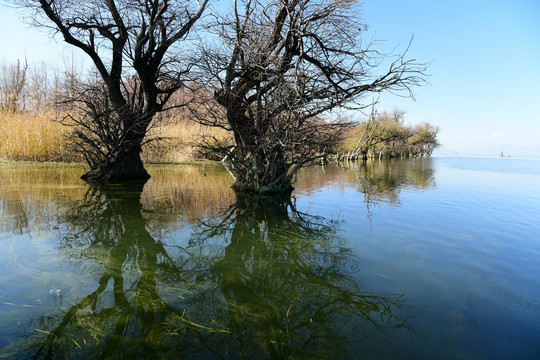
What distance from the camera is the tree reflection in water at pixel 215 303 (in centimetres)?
199

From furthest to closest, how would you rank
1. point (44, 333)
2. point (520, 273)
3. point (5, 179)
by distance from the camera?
point (5, 179) → point (520, 273) → point (44, 333)

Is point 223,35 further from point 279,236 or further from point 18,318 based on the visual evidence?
point 18,318

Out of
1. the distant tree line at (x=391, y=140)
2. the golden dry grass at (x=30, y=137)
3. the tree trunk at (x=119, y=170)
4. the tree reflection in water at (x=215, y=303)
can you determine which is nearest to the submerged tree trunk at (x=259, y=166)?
the tree reflection in water at (x=215, y=303)

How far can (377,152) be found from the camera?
46.6 m

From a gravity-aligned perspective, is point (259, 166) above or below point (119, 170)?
above

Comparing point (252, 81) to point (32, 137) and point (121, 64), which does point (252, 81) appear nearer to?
point (121, 64)

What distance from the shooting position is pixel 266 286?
2.84 meters

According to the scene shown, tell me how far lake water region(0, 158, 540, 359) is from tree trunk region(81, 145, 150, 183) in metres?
5.35

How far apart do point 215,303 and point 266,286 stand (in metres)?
0.52

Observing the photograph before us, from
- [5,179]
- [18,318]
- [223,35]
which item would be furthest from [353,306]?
[5,179]

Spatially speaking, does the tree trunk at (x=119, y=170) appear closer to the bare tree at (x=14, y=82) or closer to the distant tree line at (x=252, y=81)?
the distant tree line at (x=252, y=81)

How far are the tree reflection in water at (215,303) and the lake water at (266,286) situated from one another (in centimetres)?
1

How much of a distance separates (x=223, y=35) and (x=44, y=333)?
22.9 feet

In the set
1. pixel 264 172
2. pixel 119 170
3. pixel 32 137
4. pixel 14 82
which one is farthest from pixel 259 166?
pixel 14 82
